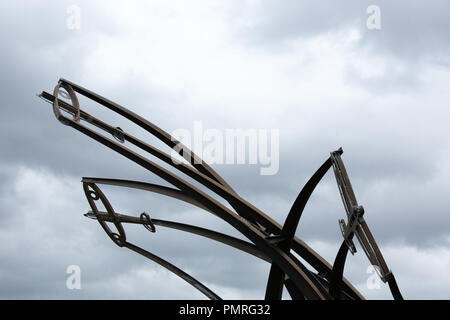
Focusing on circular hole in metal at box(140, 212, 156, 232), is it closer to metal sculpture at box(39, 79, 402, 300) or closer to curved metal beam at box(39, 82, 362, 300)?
metal sculpture at box(39, 79, 402, 300)

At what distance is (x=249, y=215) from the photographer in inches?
776

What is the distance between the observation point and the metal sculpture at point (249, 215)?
16.1 metres

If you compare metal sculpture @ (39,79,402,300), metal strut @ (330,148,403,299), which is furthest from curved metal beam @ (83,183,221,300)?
metal strut @ (330,148,403,299)

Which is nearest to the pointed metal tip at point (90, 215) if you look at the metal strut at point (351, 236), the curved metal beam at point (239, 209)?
the curved metal beam at point (239, 209)

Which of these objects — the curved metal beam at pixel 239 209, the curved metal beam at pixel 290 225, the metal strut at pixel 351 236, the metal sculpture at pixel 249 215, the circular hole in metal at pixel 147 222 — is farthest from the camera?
the circular hole in metal at pixel 147 222

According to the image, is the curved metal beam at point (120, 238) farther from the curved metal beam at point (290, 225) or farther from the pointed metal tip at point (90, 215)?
the curved metal beam at point (290, 225)

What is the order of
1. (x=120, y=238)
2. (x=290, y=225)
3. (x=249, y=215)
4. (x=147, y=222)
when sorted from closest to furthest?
(x=290, y=225), (x=249, y=215), (x=147, y=222), (x=120, y=238)

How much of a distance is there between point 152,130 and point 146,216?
160 inches

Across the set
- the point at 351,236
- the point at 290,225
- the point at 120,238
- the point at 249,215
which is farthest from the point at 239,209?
the point at 120,238

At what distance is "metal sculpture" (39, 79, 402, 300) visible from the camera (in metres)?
16.1

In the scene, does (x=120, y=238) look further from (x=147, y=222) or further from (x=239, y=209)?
(x=239, y=209)
